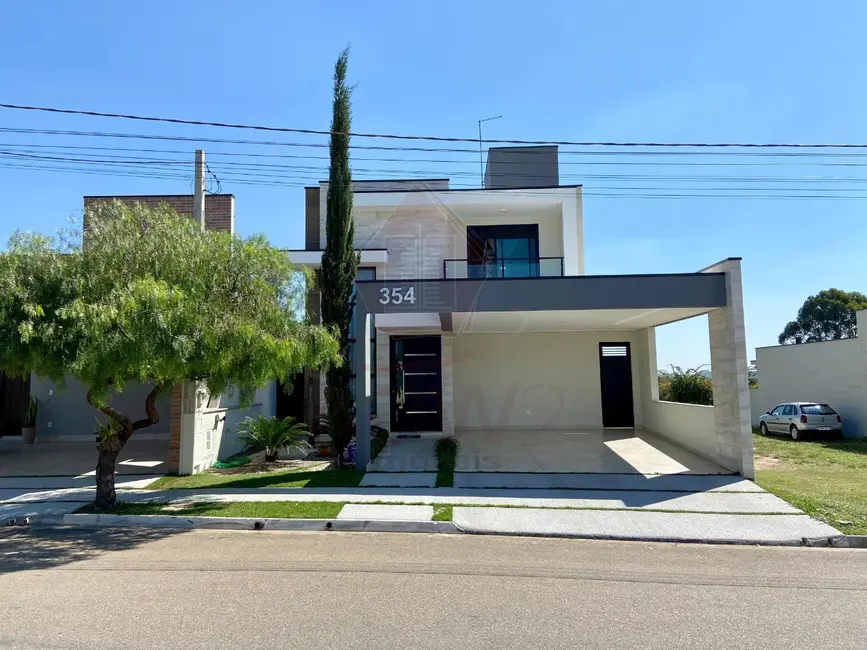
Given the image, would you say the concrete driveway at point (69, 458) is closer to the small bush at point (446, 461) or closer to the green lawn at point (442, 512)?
the small bush at point (446, 461)

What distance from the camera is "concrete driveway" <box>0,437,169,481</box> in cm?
1236

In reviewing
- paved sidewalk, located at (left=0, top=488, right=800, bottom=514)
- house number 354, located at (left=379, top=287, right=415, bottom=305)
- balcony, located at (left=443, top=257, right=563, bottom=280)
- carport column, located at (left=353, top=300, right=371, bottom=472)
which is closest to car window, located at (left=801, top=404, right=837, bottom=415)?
balcony, located at (left=443, top=257, right=563, bottom=280)

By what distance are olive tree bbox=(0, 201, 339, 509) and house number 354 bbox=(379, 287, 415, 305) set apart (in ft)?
5.13

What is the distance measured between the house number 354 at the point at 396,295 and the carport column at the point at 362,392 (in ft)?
1.35

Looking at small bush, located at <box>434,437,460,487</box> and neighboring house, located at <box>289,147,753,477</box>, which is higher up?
neighboring house, located at <box>289,147,753,477</box>

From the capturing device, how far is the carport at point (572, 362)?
10.9 m

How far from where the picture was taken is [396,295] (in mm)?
11086

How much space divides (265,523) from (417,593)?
3.66 metres

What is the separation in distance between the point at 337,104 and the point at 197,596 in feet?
34.3

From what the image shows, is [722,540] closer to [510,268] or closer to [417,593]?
[417,593]

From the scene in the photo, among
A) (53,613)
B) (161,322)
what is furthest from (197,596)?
(161,322)

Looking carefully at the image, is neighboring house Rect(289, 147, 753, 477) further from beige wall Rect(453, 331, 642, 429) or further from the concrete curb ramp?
the concrete curb ramp

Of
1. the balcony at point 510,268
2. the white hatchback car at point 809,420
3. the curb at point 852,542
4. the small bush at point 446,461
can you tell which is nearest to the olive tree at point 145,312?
the small bush at point 446,461

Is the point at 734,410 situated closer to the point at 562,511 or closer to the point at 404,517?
the point at 562,511
